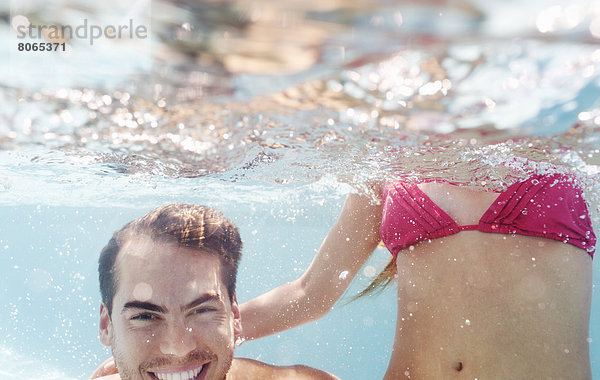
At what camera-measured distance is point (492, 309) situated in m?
3.29

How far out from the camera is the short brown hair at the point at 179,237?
4.17 meters

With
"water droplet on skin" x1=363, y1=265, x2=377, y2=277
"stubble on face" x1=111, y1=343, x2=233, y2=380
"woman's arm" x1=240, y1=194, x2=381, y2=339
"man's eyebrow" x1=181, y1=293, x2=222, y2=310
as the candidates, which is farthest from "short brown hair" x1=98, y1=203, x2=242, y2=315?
"water droplet on skin" x1=363, y1=265, x2=377, y2=277

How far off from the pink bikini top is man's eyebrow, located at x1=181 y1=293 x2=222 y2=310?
170 centimetres

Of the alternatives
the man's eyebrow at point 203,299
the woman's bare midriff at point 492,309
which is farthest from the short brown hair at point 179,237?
the woman's bare midriff at point 492,309

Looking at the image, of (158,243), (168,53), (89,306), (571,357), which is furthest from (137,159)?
(89,306)

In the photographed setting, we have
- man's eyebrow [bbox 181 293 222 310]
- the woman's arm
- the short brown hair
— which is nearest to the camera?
man's eyebrow [bbox 181 293 222 310]

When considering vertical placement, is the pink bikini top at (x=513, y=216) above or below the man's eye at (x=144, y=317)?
above

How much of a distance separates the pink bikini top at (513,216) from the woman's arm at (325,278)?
466mm

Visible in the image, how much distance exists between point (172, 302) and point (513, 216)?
118 inches

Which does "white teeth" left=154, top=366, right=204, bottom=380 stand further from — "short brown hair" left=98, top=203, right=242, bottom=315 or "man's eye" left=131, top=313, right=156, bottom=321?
"short brown hair" left=98, top=203, right=242, bottom=315

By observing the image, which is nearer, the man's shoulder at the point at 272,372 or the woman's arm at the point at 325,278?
the woman's arm at the point at 325,278

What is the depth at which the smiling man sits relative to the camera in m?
3.71

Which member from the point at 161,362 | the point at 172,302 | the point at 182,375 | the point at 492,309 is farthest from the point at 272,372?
the point at 492,309

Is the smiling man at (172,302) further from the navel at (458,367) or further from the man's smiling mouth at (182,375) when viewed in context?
the navel at (458,367)
